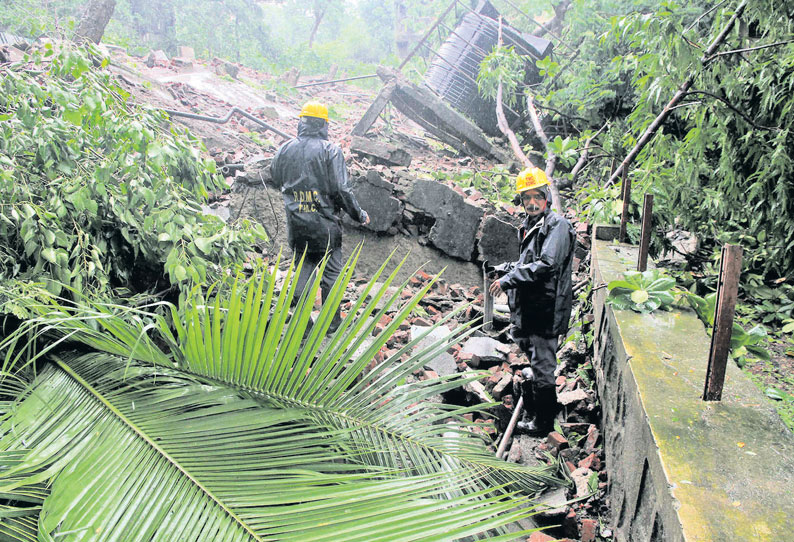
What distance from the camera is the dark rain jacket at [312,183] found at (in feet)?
13.4

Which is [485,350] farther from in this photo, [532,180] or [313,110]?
[313,110]

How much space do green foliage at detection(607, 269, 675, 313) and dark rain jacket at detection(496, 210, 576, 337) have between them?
0.33 meters

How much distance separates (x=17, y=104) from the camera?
2.75 meters

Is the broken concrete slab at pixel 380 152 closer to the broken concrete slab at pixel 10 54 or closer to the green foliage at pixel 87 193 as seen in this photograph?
the green foliage at pixel 87 193

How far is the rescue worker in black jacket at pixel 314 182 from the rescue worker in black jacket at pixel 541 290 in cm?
153

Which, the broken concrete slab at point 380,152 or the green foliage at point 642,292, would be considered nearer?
the green foliage at point 642,292

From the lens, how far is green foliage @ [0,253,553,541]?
1062 mm

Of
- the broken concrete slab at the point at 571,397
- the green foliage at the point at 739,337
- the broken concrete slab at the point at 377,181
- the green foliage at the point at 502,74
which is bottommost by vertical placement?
the broken concrete slab at the point at 571,397

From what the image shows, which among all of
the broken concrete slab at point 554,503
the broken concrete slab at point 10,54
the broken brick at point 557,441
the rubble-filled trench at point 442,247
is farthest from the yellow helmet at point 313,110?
the broken concrete slab at point 10,54

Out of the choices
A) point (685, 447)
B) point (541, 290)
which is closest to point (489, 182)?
point (541, 290)

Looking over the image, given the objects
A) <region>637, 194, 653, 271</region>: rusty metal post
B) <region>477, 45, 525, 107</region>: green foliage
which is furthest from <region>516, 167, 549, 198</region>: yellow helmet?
<region>477, 45, 525, 107</region>: green foliage

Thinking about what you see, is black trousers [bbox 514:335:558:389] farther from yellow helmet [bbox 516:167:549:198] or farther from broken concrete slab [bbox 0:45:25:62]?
broken concrete slab [bbox 0:45:25:62]

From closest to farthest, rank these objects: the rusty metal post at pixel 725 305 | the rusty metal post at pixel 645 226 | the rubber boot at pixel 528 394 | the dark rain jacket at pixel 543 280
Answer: the rusty metal post at pixel 725 305 < the rusty metal post at pixel 645 226 < the dark rain jacket at pixel 543 280 < the rubber boot at pixel 528 394

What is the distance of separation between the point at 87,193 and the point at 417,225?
4097 mm
